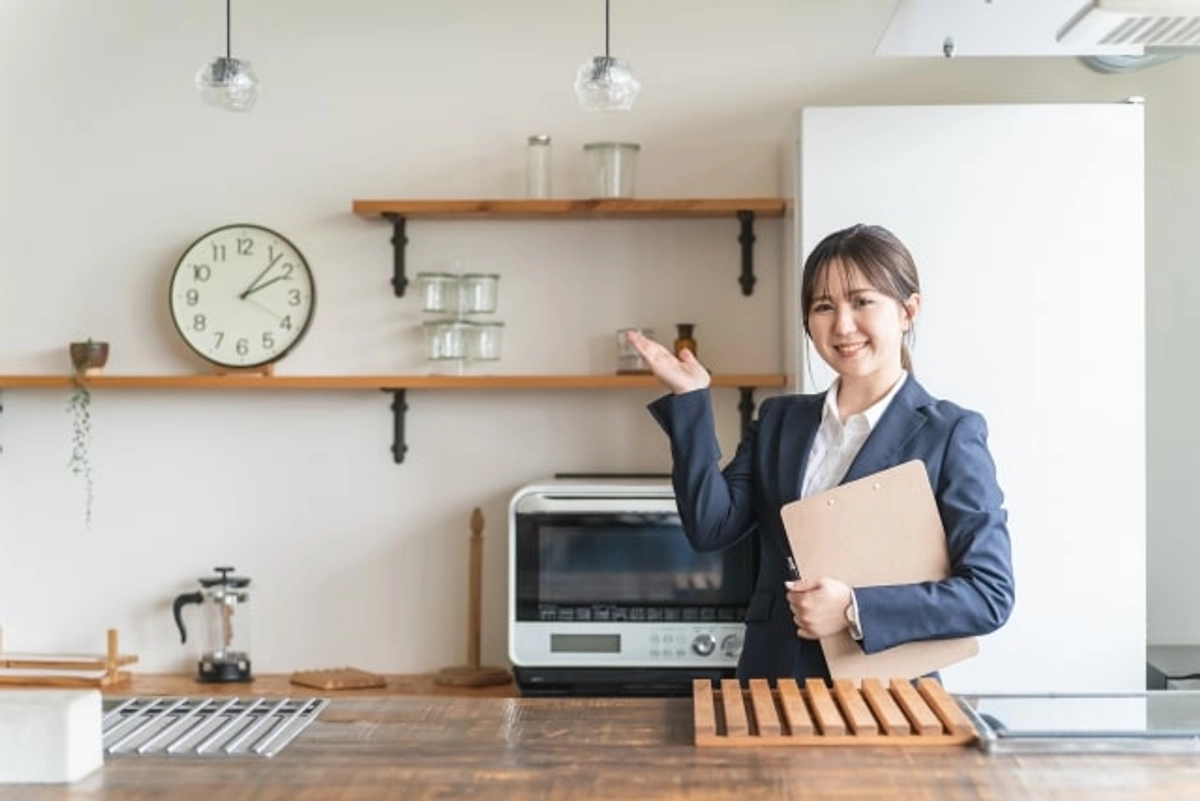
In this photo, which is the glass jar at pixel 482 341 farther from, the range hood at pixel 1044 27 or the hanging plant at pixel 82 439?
the range hood at pixel 1044 27

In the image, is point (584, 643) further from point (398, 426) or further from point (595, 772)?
point (595, 772)

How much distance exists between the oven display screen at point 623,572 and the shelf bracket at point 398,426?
20.3 inches

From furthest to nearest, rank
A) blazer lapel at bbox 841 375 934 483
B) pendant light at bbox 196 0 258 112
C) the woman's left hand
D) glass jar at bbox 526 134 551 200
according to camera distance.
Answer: glass jar at bbox 526 134 551 200 < pendant light at bbox 196 0 258 112 < blazer lapel at bbox 841 375 934 483 < the woman's left hand

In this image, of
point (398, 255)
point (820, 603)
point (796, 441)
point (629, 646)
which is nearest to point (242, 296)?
A: point (398, 255)

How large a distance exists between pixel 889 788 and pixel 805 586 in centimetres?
56

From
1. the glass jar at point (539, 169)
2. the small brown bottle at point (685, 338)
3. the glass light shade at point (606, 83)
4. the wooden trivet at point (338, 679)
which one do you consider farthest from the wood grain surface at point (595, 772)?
the glass jar at point (539, 169)

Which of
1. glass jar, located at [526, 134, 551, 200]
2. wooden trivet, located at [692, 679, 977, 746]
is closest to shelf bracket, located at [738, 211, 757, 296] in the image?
glass jar, located at [526, 134, 551, 200]

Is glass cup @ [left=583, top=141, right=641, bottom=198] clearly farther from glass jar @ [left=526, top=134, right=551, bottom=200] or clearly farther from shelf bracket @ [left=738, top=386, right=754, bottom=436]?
shelf bracket @ [left=738, top=386, right=754, bottom=436]

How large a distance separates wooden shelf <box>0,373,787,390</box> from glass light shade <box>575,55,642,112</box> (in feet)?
2.54

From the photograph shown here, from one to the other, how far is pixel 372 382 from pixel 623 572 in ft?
2.40

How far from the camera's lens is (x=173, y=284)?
394cm

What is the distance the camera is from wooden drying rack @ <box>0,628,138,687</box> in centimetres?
372

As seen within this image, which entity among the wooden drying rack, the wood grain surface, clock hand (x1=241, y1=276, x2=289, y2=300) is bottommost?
the wooden drying rack

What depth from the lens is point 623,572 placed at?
3.57m
